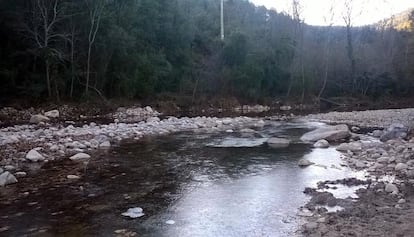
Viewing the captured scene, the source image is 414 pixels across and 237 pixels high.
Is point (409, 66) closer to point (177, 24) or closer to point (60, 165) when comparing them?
point (177, 24)

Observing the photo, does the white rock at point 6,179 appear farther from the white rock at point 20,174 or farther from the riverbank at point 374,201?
the riverbank at point 374,201

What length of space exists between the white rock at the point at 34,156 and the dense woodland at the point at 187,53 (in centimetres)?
1233

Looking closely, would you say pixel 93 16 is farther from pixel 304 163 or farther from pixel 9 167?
pixel 304 163

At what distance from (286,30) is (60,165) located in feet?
103

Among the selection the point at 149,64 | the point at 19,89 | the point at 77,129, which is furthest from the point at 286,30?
the point at 77,129

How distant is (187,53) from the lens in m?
31.8

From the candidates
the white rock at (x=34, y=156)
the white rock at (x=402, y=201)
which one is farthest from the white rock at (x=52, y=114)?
the white rock at (x=402, y=201)

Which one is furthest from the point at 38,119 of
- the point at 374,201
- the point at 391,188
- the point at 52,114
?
the point at 374,201

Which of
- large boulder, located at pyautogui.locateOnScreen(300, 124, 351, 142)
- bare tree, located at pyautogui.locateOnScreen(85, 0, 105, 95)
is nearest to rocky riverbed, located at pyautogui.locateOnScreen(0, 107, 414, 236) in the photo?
large boulder, located at pyautogui.locateOnScreen(300, 124, 351, 142)

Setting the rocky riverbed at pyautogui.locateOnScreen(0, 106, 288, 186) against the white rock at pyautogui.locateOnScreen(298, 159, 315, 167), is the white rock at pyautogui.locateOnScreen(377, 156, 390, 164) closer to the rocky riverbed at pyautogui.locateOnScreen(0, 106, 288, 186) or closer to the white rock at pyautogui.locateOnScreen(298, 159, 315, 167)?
the white rock at pyautogui.locateOnScreen(298, 159, 315, 167)

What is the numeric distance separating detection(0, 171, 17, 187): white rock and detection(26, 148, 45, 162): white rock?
1.92 metres

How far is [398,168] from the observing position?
29.9ft

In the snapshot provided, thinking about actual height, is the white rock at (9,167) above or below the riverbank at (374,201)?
above

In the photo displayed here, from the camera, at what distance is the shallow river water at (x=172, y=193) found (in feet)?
19.4
